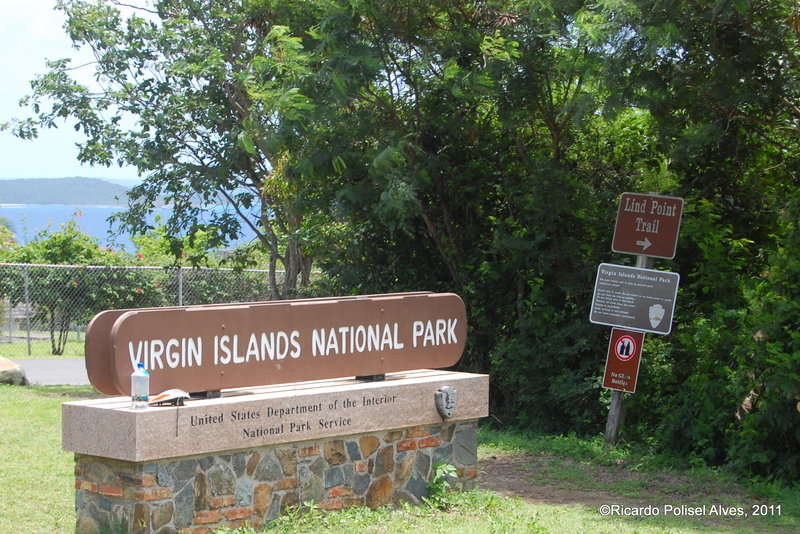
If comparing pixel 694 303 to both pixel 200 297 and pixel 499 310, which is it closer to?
pixel 499 310

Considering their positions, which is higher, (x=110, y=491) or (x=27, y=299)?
(x=110, y=491)

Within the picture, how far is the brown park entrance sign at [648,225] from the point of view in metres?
10.6

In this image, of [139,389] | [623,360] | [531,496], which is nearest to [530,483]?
[531,496]

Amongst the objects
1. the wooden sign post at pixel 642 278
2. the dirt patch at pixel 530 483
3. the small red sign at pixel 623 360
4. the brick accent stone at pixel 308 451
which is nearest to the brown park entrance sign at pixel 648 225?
the wooden sign post at pixel 642 278

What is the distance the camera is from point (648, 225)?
35.1 ft

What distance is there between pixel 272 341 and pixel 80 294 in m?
13.7

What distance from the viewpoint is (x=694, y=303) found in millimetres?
11320

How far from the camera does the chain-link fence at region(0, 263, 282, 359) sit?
19.0 meters

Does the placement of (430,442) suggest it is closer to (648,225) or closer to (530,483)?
(530,483)

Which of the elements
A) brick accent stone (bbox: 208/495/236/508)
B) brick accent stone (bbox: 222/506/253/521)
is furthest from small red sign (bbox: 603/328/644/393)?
brick accent stone (bbox: 208/495/236/508)

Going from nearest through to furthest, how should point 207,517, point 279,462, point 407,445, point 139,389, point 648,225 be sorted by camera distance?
point 139,389 < point 207,517 < point 279,462 < point 407,445 < point 648,225

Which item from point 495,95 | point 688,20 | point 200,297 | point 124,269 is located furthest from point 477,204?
point 124,269

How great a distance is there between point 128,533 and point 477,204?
26.3ft

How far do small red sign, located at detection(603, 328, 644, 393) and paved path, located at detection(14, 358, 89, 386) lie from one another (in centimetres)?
848
